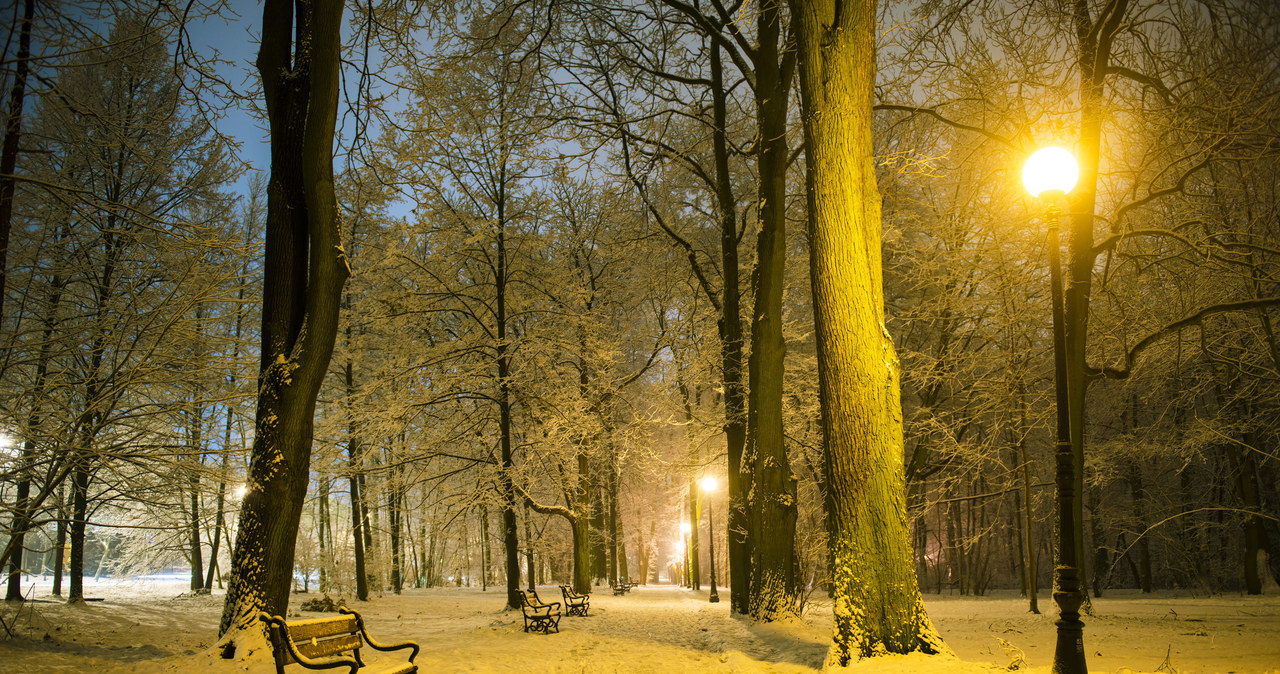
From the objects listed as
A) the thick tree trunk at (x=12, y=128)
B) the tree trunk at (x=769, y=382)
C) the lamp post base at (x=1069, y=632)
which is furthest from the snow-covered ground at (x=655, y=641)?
the thick tree trunk at (x=12, y=128)

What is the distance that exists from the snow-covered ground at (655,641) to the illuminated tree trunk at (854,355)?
381mm

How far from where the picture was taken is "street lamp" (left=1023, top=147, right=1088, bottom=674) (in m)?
4.50

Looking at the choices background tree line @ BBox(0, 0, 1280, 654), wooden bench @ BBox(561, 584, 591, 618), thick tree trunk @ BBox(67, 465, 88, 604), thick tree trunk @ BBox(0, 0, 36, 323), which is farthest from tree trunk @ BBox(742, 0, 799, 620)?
thick tree trunk @ BBox(67, 465, 88, 604)

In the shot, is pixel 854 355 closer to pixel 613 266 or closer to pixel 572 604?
pixel 572 604

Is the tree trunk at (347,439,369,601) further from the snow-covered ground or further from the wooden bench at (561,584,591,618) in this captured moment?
the wooden bench at (561,584,591,618)

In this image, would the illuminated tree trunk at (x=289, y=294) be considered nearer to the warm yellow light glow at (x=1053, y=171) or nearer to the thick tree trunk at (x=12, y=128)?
the thick tree trunk at (x=12, y=128)

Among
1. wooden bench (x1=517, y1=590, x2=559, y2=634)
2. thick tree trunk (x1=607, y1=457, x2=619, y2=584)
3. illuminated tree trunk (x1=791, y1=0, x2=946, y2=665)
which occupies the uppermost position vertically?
illuminated tree trunk (x1=791, y1=0, x2=946, y2=665)

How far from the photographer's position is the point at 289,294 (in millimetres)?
7066

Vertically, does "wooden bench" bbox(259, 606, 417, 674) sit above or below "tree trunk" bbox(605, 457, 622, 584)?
above

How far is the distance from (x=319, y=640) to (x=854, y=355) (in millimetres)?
4811

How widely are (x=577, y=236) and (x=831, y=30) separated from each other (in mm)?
13574

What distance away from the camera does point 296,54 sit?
7.42 metres

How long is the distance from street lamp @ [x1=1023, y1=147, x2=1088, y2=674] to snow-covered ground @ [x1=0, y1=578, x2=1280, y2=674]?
0.33 meters

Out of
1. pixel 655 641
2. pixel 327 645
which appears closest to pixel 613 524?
pixel 655 641
